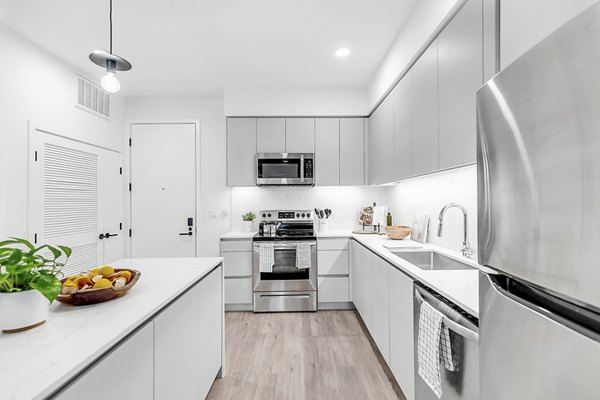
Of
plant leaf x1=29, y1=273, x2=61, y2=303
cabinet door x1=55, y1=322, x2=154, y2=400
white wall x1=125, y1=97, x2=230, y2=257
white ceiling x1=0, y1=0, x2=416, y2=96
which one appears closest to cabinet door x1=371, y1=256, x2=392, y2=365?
cabinet door x1=55, y1=322, x2=154, y2=400

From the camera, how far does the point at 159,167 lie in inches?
155

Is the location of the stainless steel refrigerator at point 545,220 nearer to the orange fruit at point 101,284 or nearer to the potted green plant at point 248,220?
the orange fruit at point 101,284

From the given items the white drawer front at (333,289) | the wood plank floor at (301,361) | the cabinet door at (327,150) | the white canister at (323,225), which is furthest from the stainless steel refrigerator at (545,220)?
the white canister at (323,225)

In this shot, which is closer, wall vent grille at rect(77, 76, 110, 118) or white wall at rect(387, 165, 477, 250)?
white wall at rect(387, 165, 477, 250)

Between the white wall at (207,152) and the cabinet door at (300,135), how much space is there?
3.14 feet

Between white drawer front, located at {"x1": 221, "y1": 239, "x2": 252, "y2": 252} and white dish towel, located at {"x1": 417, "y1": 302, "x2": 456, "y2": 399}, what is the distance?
2.33 meters

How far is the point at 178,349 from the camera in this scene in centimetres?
135

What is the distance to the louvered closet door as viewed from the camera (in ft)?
8.87

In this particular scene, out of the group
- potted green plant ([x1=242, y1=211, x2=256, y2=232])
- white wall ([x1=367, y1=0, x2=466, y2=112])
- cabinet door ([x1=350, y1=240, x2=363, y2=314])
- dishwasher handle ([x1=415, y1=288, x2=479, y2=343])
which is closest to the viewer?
dishwasher handle ([x1=415, y1=288, x2=479, y2=343])

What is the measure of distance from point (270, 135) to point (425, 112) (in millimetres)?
2076

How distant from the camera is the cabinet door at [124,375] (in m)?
0.75

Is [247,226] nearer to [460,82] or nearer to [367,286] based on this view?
[367,286]

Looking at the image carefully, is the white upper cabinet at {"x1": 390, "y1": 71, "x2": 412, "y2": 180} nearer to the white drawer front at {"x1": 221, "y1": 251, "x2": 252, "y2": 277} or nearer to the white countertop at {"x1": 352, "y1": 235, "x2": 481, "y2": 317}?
the white countertop at {"x1": 352, "y1": 235, "x2": 481, "y2": 317}

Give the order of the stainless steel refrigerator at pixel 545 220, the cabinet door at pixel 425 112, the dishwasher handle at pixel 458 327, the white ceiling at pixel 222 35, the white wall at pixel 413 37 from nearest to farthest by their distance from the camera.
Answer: the stainless steel refrigerator at pixel 545 220, the dishwasher handle at pixel 458 327, the white wall at pixel 413 37, the cabinet door at pixel 425 112, the white ceiling at pixel 222 35
